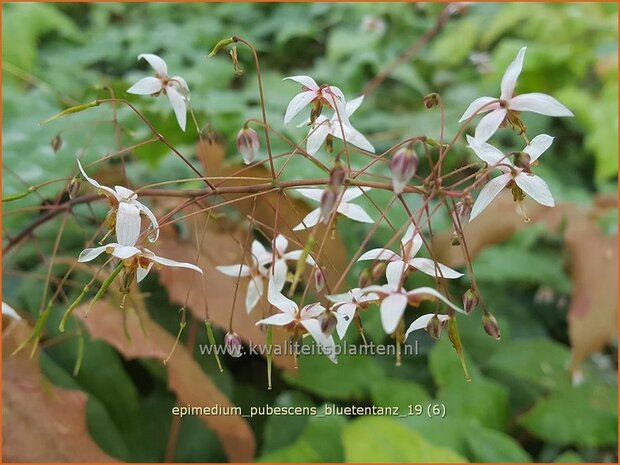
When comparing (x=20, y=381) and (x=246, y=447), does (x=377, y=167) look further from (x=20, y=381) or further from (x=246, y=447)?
(x=20, y=381)

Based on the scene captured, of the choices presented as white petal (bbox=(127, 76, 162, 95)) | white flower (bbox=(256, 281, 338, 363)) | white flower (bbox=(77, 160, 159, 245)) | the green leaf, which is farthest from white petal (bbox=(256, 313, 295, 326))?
the green leaf

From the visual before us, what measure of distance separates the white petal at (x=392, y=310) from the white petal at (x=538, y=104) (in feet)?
0.51

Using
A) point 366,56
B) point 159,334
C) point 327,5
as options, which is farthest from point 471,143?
point 327,5

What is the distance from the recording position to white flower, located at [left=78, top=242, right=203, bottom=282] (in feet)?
1.34

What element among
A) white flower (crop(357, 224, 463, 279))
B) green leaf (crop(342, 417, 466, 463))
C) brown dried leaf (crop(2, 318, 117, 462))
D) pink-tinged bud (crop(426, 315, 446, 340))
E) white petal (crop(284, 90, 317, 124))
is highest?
white petal (crop(284, 90, 317, 124))

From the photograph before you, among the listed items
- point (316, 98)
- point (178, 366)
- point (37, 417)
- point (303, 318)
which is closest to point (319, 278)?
point (303, 318)

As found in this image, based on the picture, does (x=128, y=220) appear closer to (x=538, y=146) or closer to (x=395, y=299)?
(x=395, y=299)

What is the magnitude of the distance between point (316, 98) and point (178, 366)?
1.09ft

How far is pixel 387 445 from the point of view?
2.35 feet

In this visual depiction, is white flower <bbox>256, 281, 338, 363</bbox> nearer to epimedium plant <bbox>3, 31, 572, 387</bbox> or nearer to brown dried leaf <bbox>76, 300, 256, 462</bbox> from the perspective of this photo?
epimedium plant <bbox>3, 31, 572, 387</bbox>

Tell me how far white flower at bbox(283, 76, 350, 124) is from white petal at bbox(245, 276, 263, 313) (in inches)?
6.2

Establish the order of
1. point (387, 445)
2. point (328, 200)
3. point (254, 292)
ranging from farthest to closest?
point (387, 445), point (254, 292), point (328, 200)

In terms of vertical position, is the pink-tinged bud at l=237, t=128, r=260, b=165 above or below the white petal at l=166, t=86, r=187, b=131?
below

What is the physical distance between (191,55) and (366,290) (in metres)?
1.08
